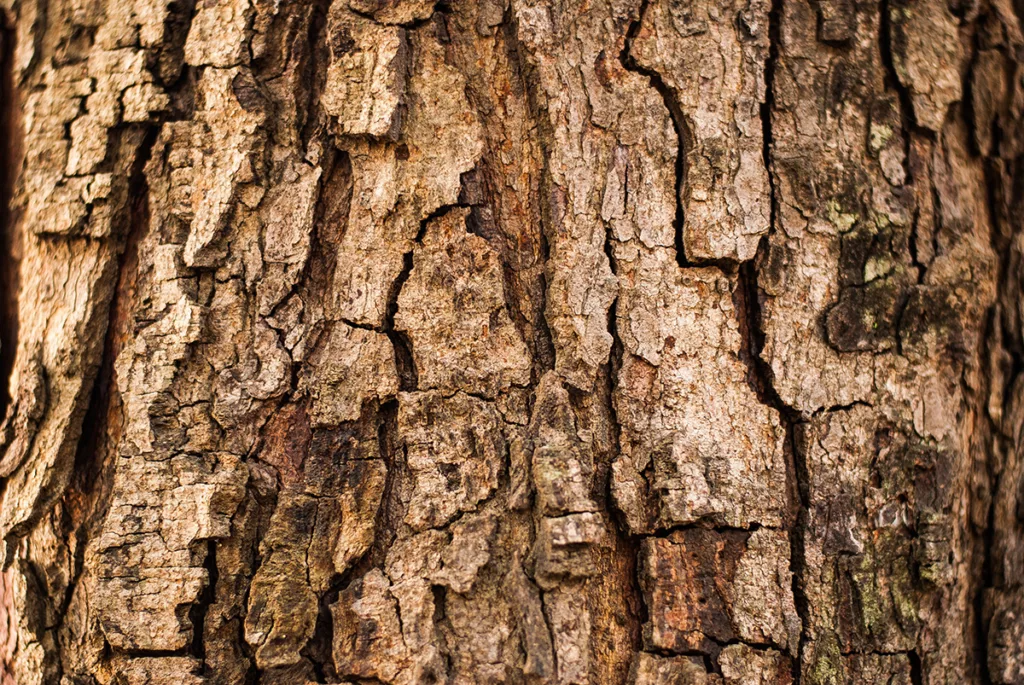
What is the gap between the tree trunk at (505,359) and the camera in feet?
4.69

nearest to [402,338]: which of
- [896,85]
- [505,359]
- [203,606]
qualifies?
[505,359]

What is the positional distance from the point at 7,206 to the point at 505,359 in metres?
1.22

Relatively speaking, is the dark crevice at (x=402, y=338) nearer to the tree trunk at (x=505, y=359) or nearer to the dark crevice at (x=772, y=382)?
the tree trunk at (x=505, y=359)

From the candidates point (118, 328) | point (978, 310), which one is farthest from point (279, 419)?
point (978, 310)

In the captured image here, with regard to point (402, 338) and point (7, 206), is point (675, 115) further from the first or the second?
point (7, 206)

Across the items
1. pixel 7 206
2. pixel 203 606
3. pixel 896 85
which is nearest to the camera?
pixel 203 606

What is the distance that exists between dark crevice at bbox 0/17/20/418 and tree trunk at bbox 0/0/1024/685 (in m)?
0.11

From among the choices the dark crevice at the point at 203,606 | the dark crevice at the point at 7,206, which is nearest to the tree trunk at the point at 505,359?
the dark crevice at the point at 203,606

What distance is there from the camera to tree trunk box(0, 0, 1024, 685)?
4.69 ft

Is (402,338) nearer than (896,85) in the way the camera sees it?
Yes

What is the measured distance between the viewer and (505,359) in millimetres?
1478

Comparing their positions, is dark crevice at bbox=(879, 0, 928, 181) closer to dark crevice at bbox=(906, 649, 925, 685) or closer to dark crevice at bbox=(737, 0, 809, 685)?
dark crevice at bbox=(737, 0, 809, 685)

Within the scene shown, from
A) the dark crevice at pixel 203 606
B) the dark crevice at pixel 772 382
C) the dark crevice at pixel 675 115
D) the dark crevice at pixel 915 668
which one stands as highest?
the dark crevice at pixel 675 115

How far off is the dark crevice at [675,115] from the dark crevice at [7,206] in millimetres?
1382
